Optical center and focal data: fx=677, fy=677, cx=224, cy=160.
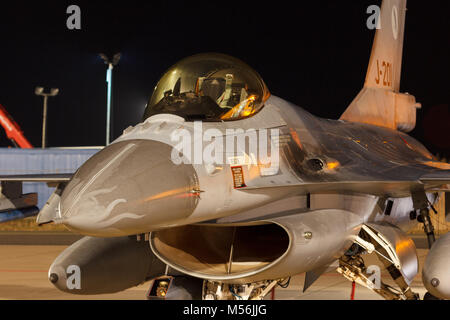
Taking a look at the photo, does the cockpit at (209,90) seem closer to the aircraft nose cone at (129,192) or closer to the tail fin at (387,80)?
the aircraft nose cone at (129,192)

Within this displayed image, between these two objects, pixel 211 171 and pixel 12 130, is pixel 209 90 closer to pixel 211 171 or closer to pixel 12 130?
pixel 211 171

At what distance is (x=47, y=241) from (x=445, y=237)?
15283 mm

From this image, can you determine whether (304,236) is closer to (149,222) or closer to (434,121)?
(149,222)

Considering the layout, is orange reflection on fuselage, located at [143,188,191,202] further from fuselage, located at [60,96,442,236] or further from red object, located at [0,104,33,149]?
red object, located at [0,104,33,149]

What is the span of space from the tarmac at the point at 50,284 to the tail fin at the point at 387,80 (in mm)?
2204

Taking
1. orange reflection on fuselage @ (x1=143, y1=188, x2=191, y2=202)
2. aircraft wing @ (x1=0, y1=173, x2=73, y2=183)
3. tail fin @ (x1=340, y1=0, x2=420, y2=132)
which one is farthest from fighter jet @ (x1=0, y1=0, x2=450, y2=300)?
tail fin @ (x1=340, y1=0, x2=420, y2=132)

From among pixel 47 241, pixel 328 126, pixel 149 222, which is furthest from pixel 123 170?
pixel 47 241

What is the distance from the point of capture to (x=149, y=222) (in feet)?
14.1

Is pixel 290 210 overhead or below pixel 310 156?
below

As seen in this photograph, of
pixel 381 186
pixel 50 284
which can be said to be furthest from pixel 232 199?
pixel 50 284

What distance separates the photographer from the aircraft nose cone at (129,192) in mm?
4066

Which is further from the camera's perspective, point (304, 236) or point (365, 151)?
point (365, 151)

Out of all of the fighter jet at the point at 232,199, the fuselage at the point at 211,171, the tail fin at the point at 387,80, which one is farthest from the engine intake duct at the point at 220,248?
the tail fin at the point at 387,80
